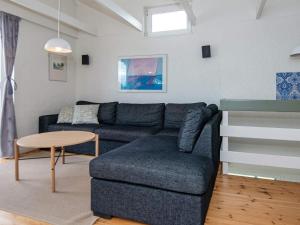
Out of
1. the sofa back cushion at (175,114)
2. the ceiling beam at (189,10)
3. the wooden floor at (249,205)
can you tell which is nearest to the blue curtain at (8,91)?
the wooden floor at (249,205)

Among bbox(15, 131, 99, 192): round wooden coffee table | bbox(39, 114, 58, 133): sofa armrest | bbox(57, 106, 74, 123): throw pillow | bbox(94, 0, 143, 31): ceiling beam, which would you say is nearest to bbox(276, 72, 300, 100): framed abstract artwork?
bbox(94, 0, 143, 31): ceiling beam

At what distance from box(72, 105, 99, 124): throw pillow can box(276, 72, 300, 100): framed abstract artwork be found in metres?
3.02

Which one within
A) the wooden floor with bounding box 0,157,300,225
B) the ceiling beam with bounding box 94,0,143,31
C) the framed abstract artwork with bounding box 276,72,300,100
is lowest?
the wooden floor with bounding box 0,157,300,225

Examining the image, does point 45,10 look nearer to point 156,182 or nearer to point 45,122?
point 45,122

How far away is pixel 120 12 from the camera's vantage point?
3.54m

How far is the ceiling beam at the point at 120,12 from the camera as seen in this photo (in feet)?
10.5

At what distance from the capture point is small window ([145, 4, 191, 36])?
4031 millimetres

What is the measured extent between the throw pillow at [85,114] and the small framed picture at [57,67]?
83cm

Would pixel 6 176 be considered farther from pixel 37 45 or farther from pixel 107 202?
pixel 37 45

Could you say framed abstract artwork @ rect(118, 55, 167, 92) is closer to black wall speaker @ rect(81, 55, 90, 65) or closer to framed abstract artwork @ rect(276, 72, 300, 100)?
black wall speaker @ rect(81, 55, 90, 65)

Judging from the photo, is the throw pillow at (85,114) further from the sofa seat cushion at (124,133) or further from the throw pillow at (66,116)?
the sofa seat cushion at (124,133)

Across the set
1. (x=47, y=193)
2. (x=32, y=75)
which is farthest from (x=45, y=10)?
(x=47, y=193)

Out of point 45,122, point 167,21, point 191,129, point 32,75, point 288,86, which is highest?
point 167,21

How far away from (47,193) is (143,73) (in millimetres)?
2695
